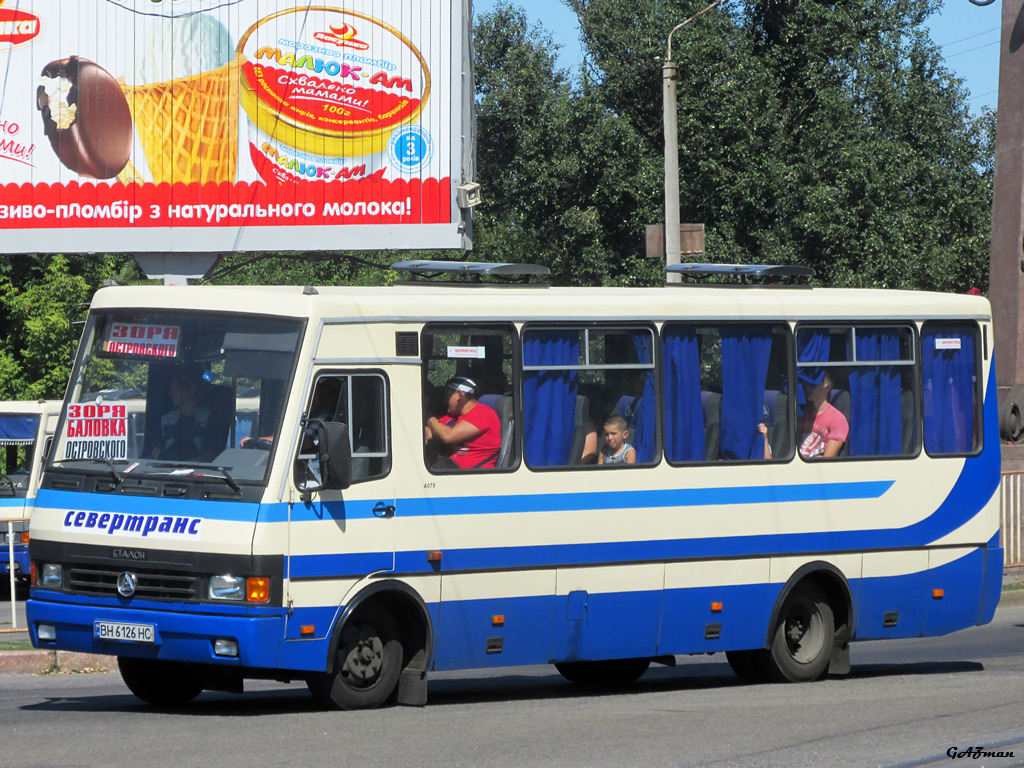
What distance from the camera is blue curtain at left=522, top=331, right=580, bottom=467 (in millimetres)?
10656

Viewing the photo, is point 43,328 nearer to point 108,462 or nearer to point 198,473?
point 108,462

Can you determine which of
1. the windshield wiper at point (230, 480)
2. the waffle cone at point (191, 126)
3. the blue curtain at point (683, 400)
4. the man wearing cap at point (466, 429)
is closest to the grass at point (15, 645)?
the windshield wiper at point (230, 480)

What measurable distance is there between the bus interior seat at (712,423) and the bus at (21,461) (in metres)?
10.3

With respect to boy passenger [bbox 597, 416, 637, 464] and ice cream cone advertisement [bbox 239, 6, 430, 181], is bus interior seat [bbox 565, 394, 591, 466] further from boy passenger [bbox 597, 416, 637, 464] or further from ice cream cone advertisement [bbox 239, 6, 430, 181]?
ice cream cone advertisement [bbox 239, 6, 430, 181]

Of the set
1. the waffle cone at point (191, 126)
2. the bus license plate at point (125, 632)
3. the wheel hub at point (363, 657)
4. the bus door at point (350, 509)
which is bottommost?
the wheel hub at point (363, 657)

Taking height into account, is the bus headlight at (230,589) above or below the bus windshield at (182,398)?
below

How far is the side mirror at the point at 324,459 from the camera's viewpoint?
9.31 meters

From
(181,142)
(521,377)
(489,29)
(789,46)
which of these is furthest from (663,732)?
(489,29)

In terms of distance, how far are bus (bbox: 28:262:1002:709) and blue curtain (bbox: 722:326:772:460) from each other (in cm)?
2

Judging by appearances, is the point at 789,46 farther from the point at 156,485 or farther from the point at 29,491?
the point at 156,485

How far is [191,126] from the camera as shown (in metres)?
22.3

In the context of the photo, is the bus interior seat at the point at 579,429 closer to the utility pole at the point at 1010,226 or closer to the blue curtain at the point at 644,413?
the blue curtain at the point at 644,413

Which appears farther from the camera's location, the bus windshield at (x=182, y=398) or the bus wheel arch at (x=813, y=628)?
the bus wheel arch at (x=813, y=628)

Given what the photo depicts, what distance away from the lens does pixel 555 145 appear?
39.7 m
